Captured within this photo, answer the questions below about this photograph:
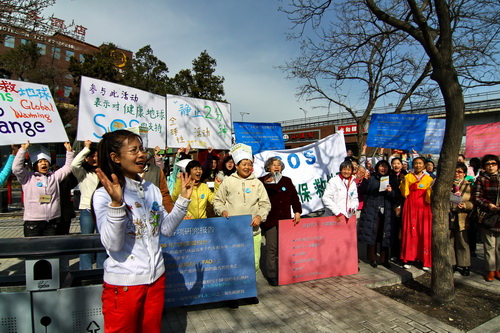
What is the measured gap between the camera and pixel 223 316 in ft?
11.6

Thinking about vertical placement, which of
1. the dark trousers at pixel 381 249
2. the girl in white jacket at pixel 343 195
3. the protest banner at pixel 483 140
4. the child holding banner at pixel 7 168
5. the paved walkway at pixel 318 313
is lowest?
the paved walkway at pixel 318 313

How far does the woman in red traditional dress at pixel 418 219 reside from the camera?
16.5 ft

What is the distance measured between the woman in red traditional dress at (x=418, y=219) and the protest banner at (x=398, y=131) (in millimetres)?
1291

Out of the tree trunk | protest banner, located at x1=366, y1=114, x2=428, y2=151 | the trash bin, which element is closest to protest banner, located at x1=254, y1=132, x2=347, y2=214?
protest banner, located at x1=366, y1=114, x2=428, y2=151

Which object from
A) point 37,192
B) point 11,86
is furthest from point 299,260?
point 11,86

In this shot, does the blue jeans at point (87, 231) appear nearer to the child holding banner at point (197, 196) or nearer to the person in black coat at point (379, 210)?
the child holding banner at point (197, 196)

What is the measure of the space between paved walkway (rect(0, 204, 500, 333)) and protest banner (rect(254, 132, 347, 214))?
1.97 metres

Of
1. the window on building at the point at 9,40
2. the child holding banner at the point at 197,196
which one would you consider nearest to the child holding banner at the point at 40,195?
the child holding banner at the point at 197,196

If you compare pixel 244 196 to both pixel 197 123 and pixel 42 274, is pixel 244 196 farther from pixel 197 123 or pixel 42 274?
pixel 197 123

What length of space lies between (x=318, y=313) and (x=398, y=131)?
4.45 m

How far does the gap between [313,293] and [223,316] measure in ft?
4.33

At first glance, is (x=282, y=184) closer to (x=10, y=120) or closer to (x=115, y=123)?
(x=115, y=123)

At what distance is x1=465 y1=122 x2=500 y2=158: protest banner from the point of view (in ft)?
26.5

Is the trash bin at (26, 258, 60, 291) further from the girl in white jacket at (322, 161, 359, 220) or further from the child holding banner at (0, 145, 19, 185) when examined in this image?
the girl in white jacket at (322, 161, 359, 220)
